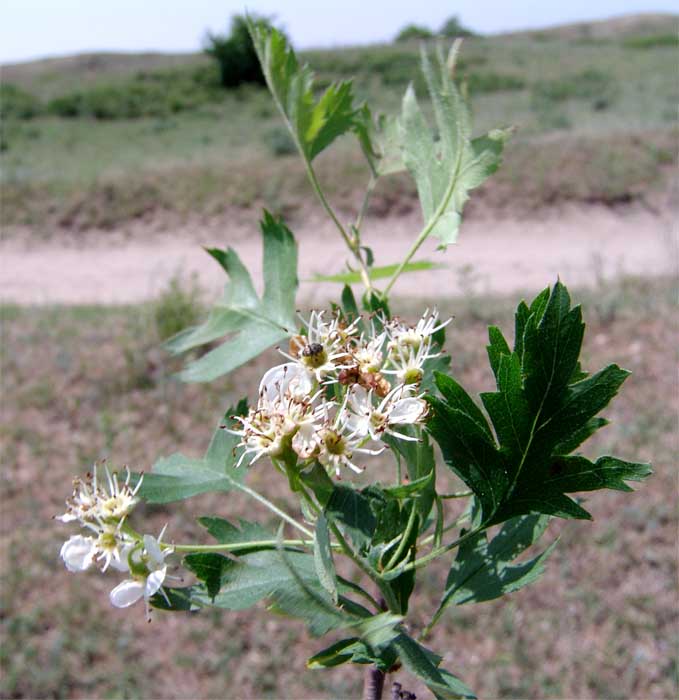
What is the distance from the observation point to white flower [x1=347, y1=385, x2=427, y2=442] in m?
0.56

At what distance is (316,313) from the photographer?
2.21 ft

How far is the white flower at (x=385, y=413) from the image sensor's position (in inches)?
22.1

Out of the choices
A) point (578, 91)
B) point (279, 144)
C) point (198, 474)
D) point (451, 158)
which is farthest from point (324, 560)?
point (578, 91)

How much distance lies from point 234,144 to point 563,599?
10091 mm

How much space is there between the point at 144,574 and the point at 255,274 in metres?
7.41

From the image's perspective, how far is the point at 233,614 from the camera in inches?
117

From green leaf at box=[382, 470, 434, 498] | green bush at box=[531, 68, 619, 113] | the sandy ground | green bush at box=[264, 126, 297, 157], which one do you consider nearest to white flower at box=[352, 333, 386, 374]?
green leaf at box=[382, 470, 434, 498]

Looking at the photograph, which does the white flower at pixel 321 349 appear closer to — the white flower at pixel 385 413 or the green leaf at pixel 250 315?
the white flower at pixel 385 413

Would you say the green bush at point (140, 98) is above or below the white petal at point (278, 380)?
above

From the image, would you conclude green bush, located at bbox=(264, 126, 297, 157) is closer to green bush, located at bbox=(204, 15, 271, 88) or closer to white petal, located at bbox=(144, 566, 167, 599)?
green bush, located at bbox=(204, 15, 271, 88)

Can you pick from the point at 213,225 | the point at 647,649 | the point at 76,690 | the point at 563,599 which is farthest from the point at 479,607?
the point at 213,225

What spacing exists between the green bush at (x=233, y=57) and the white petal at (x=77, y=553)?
15703 mm

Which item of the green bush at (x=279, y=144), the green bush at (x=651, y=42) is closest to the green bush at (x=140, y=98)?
the green bush at (x=279, y=144)

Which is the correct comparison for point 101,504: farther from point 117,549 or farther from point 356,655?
point 356,655
